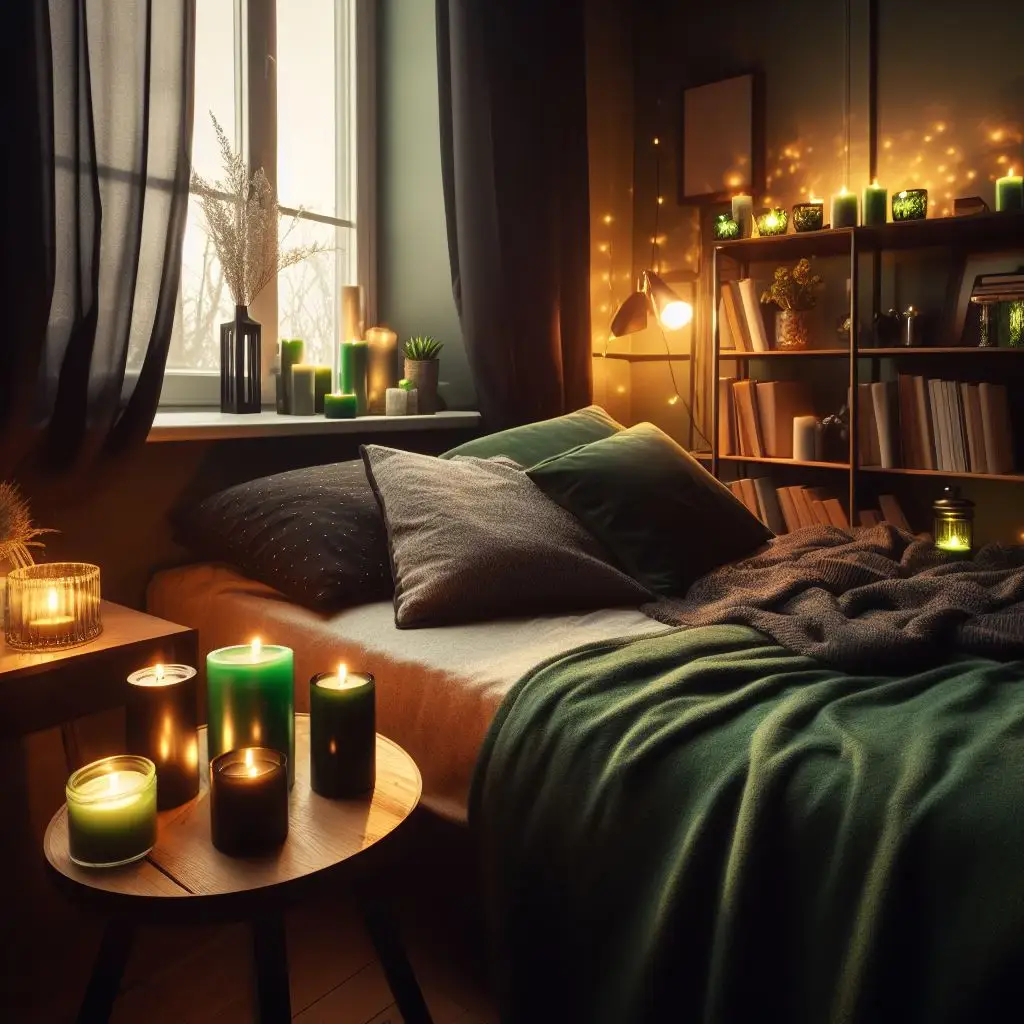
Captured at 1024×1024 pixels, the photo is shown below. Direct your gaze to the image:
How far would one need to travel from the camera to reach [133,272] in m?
1.63

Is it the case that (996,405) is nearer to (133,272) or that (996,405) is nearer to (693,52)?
(693,52)

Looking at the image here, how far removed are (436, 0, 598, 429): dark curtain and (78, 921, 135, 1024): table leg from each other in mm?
1798

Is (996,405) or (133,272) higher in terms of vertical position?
(133,272)

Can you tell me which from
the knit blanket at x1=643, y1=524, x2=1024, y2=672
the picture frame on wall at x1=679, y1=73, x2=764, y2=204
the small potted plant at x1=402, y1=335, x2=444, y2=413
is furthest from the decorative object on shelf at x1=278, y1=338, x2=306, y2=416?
the picture frame on wall at x1=679, y1=73, x2=764, y2=204

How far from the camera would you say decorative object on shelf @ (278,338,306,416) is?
2.29m

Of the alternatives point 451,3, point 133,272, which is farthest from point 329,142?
point 133,272

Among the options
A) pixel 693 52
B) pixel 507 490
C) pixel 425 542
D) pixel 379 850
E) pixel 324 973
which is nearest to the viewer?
pixel 379 850

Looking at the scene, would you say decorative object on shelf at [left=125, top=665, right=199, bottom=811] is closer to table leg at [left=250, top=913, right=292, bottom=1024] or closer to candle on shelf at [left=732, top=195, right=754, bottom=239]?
table leg at [left=250, top=913, right=292, bottom=1024]

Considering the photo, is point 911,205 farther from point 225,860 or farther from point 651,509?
point 225,860

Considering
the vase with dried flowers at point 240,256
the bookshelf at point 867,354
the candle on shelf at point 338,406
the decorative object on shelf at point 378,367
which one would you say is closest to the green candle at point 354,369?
the decorative object on shelf at point 378,367

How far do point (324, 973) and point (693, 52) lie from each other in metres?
3.27

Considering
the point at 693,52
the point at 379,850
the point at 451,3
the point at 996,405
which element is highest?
the point at 693,52

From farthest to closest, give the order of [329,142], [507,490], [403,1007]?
1. [329,142]
2. [507,490]
3. [403,1007]

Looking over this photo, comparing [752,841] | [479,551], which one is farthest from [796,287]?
[752,841]
